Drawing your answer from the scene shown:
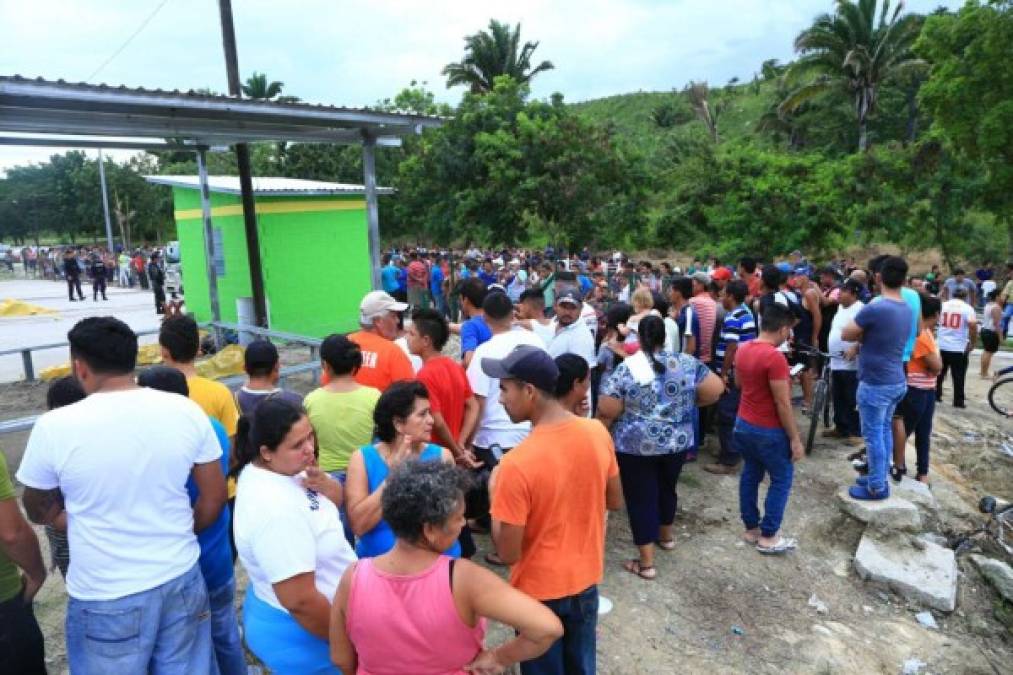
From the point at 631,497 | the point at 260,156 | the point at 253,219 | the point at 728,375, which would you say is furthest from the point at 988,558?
the point at 260,156

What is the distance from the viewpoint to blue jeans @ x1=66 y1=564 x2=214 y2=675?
2309mm

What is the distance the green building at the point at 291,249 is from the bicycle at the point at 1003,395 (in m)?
9.92

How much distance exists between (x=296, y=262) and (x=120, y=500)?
1059 cm

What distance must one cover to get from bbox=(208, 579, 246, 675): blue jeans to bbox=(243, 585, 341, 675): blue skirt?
78 cm

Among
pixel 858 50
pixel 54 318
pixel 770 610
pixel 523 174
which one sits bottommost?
pixel 770 610

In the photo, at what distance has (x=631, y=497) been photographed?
→ 450 cm

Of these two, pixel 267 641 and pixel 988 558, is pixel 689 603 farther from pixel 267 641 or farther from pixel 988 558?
pixel 267 641

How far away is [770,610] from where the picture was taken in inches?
168

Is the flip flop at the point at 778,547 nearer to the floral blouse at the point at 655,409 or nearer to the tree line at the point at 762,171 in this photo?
the floral blouse at the point at 655,409

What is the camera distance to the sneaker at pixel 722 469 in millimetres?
6257

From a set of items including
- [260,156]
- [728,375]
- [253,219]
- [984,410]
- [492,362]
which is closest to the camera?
[492,362]

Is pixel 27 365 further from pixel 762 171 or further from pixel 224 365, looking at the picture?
pixel 762 171

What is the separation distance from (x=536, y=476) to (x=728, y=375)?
4090mm

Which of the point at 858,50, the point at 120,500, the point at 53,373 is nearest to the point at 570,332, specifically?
the point at 120,500
